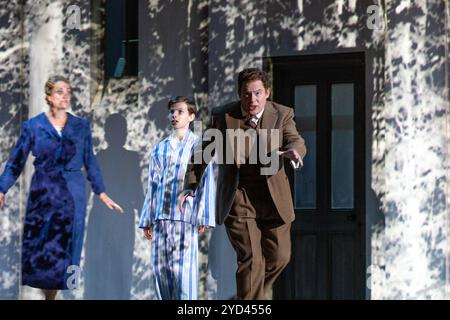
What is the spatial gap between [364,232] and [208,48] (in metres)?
2.21

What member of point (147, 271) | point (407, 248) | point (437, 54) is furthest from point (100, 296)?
point (437, 54)

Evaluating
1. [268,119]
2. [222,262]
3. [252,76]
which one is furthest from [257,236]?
[222,262]

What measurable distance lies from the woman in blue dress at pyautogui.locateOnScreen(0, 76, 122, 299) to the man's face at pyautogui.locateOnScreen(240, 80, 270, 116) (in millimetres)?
1768

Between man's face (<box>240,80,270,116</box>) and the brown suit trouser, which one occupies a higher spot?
man's face (<box>240,80,270,116</box>)

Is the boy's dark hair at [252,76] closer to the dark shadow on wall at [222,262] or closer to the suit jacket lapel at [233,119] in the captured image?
the suit jacket lapel at [233,119]

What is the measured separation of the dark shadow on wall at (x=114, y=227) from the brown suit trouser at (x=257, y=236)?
247 centimetres

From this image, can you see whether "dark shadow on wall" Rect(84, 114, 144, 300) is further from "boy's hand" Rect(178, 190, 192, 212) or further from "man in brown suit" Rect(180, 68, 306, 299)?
"man in brown suit" Rect(180, 68, 306, 299)

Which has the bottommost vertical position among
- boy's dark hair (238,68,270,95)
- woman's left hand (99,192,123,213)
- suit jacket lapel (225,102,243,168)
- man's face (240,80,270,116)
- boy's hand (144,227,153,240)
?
boy's hand (144,227,153,240)

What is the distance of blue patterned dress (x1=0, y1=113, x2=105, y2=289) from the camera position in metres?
12.9

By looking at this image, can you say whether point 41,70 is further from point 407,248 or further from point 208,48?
point 407,248

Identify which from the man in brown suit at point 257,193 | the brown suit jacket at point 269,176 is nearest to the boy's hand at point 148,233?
the brown suit jacket at point 269,176

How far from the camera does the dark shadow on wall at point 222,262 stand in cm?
1360

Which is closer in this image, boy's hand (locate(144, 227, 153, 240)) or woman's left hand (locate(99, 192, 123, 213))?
boy's hand (locate(144, 227, 153, 240))

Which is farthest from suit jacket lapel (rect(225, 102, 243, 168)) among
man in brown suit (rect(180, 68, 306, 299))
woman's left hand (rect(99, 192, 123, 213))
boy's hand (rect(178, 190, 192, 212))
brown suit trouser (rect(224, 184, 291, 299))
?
woman's left hand (rect(99, 192, 123, 213))
